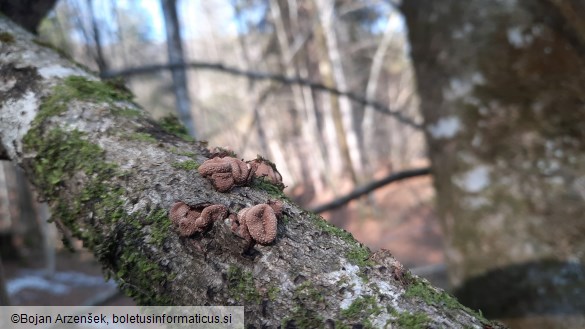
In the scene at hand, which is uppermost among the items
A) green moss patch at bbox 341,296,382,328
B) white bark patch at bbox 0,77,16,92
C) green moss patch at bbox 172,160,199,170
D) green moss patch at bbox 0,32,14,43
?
green moss patch at bbox 0,32,14,43

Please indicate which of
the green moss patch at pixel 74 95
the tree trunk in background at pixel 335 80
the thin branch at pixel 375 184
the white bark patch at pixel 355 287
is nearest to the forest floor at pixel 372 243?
the tree trunk in background at pixel 335 80

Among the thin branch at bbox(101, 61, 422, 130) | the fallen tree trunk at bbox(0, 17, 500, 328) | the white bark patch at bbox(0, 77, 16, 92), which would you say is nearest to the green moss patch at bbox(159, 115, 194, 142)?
the fallen tree trunk at bbox(0, 17, 500, 328)

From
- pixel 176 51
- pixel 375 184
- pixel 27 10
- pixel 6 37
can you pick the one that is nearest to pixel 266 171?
pixel 6 37

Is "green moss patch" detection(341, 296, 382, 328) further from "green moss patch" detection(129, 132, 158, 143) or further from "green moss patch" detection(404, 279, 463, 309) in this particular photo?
"green moss patch" detection(129, 132, 158, 143)

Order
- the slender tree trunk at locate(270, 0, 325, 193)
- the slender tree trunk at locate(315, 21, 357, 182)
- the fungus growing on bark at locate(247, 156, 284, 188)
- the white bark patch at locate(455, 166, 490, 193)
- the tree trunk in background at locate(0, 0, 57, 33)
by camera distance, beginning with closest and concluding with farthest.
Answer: the fungus growing on bark at locate(247, 156, 284, 188), the tree trunk in background at locate(0, 0, 57, 33), the white bark patch at locate(455, 166, 490, 193), the slender tree trunk at locate(315, 21, 357, 182), the slender tree trunk at locate(270, 0, 325, 193)

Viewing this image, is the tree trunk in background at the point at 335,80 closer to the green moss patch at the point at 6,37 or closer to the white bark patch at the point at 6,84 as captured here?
the green moss patch at the point at 6,37

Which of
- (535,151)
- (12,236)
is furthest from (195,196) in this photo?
(12,236)

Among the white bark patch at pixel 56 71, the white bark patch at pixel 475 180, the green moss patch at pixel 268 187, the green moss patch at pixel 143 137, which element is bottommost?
the green moss patch at pixel 268 187
